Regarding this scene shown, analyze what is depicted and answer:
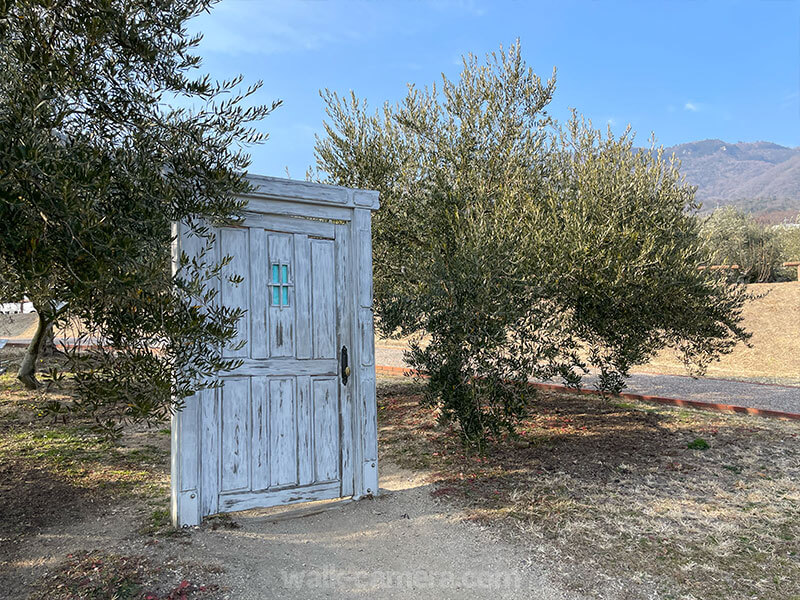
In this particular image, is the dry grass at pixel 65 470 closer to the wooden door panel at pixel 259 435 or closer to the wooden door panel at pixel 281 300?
the wooden door panel at pixel 259 435

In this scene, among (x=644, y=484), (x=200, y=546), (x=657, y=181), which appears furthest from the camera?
(x=657, y=181)

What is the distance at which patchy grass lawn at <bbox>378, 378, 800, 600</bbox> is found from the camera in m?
4.15

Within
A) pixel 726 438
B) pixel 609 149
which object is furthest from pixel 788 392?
pixel 609 149

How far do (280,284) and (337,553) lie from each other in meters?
2.39

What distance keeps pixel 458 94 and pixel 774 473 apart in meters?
6.50

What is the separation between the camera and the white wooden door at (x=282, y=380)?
5.02m

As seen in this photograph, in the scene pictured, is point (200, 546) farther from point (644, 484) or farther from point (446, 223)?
point (446, 223)

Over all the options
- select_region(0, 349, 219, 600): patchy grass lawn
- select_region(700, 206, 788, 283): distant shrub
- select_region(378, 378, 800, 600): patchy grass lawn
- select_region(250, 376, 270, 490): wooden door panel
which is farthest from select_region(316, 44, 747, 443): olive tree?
select_region(700, 206, 788, 283): distant shrub

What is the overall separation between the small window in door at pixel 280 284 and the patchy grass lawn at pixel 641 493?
8.42 ft

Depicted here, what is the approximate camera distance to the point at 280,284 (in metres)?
5.31

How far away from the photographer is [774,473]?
256 inches

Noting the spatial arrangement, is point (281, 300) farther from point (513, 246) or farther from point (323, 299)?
point (513, 246)

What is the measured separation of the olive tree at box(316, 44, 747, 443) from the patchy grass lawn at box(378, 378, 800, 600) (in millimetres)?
815

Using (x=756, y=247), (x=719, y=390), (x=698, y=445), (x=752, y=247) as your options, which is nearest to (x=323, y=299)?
(x=698, y=445)
